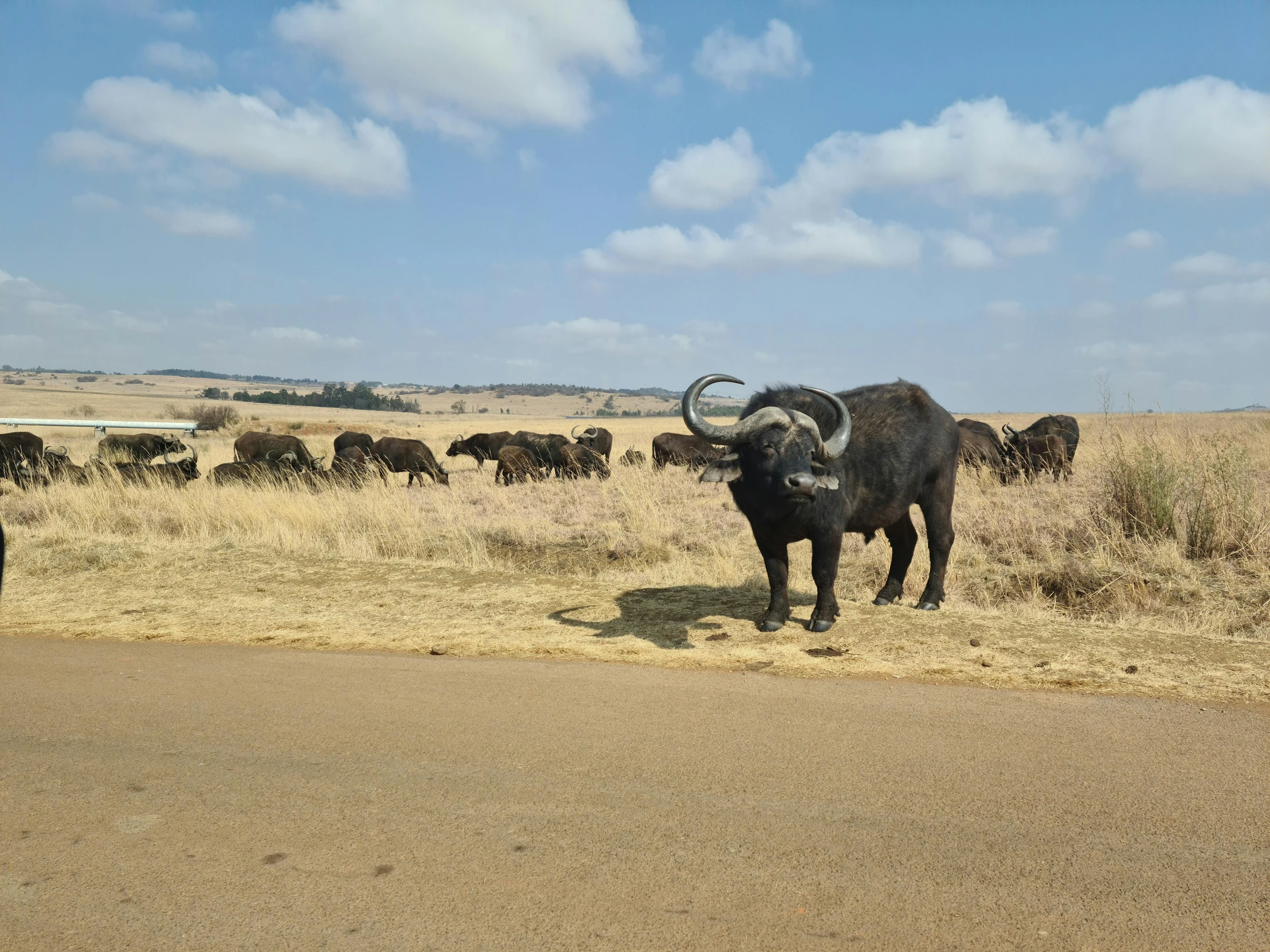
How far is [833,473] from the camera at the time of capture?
6926mm

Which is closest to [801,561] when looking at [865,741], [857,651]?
[857,651]

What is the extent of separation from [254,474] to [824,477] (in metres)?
15.5

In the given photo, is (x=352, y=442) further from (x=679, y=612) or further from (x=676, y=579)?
(x=679, y=612)

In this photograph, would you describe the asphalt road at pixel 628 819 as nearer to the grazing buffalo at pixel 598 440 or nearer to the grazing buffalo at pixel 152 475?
the grazing buffalo at pixel 152 475

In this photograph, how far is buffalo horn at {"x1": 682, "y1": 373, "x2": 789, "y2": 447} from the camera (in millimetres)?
6730

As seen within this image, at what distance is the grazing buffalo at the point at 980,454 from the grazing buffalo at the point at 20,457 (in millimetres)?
19426

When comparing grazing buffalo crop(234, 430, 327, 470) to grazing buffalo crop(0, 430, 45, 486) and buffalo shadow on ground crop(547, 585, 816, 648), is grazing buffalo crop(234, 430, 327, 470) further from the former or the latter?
buffalo shadow on ground crop(547, 585, 816, 648)

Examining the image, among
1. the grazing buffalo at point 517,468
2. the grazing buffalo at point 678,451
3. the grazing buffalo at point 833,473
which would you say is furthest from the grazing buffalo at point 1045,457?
the grazing buffalo at point 517,468

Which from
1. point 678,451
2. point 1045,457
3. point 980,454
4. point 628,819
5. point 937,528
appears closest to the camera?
point 628,819

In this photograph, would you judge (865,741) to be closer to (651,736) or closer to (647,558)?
(651,736)

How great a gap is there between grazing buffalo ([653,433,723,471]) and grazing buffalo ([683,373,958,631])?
679 inches

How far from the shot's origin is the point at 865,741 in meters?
4.37

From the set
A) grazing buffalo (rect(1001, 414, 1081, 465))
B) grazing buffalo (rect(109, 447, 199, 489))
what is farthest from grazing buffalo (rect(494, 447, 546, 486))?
grazing buffalo (rect(1001, 414, 1081, 465))

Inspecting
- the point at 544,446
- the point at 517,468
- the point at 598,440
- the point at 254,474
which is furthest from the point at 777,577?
the point at 598,440
